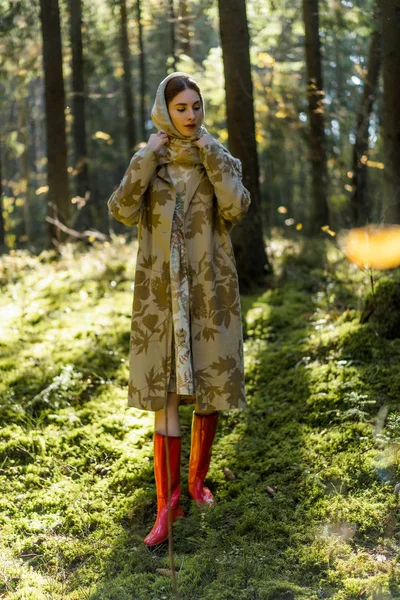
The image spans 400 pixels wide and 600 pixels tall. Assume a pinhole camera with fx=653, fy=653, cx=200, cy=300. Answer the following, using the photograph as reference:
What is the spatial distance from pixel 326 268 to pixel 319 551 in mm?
4468

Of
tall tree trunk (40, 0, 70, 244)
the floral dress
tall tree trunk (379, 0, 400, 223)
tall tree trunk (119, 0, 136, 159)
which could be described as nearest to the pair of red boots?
the floral dress

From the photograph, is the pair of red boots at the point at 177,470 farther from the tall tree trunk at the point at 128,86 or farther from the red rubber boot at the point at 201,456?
the tall tree trunk at the point at 128,86

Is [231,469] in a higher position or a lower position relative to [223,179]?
lower

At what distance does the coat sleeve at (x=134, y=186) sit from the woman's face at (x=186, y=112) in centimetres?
21

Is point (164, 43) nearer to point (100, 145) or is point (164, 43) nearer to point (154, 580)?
point (100, 145)

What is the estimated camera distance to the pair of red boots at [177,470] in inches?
141

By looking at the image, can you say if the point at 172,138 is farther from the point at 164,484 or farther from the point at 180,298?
the point at 164,484

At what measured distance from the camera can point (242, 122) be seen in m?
7.38

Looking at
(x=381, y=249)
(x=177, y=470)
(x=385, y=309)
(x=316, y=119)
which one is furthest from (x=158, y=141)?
(x=316, y=119)

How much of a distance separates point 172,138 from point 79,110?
13.6 meters

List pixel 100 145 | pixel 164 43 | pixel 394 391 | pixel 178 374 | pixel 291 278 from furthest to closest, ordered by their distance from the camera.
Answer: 1. pixel 100 145
2. pixel 164 43
3. pixel 291 278
4. pixel 394 391
5. pixel 178 374

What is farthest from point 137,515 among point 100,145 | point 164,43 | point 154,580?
point 100,145

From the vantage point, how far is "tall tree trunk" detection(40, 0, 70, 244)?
34.3 ft

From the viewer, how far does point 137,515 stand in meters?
3.91
